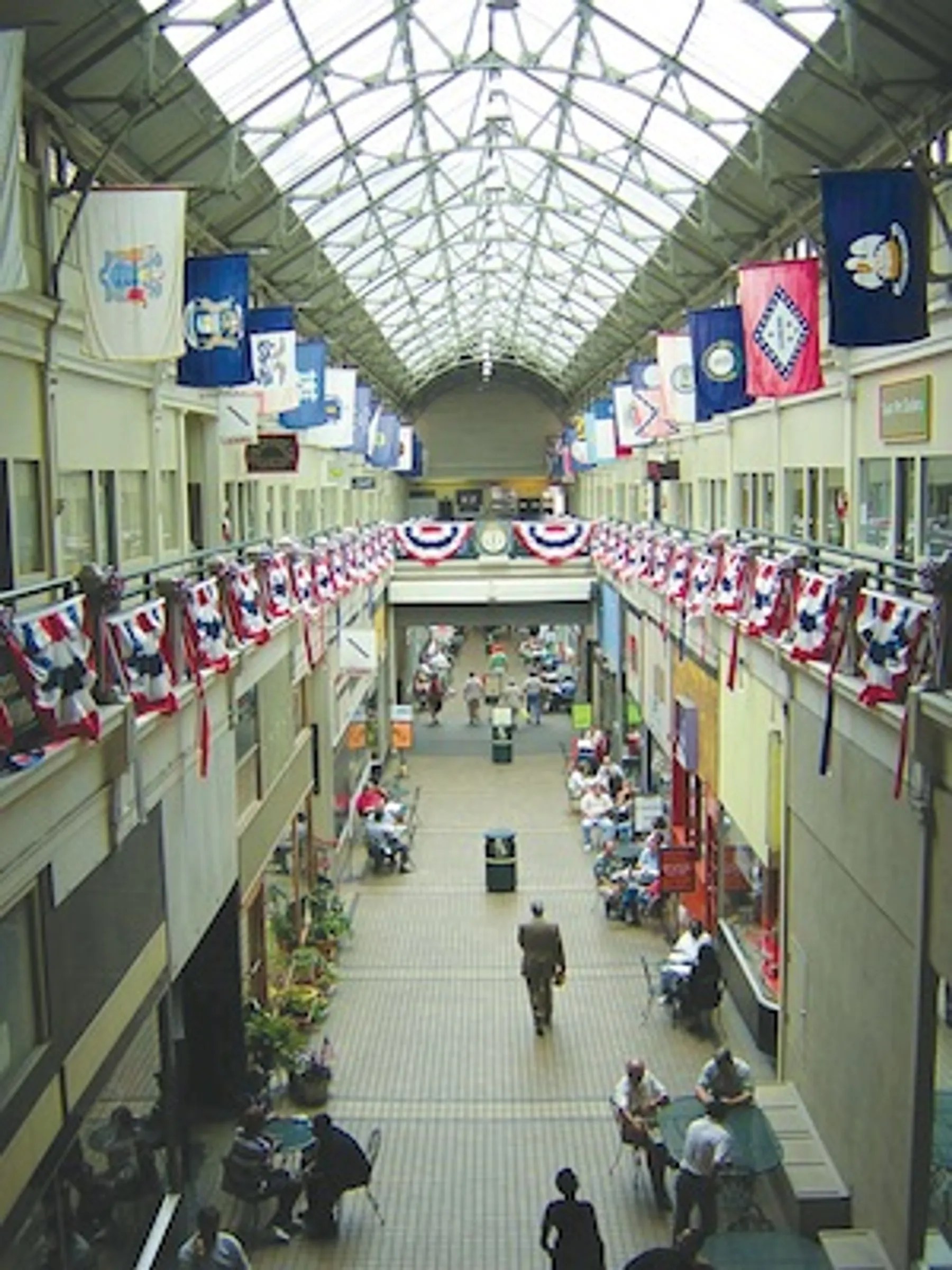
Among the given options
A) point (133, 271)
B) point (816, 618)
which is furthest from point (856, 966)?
point (133, 271)

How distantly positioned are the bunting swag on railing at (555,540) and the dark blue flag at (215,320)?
24616 millimetres

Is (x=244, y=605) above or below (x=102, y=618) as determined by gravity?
below

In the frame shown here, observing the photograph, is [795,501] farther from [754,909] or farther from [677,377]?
[754,909]

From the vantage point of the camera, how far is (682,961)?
60.6 feet

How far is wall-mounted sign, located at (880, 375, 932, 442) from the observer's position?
42.4ft

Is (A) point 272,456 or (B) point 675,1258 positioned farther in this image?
(A) point 272,456

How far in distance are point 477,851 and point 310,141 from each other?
532 inches

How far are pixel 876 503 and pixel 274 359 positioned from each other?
25.4ft

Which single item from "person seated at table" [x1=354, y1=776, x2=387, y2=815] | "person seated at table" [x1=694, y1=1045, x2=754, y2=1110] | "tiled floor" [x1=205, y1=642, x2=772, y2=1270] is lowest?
"tiled floor" [x1=205, y1=642, x2=772, y2=1270]

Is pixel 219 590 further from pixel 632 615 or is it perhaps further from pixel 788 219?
pixel 632 615

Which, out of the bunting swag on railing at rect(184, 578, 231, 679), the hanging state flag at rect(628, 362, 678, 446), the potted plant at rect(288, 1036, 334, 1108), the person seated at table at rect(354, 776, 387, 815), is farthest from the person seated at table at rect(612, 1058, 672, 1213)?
the person seated at table at rect(354, 776, 387, 815)

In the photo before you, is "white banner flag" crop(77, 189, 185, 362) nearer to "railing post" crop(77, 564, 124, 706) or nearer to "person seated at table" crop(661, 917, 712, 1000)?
"railing post" crop(77, 564, 124, 706)

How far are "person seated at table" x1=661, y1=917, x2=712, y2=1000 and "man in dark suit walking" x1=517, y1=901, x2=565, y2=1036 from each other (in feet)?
4.40

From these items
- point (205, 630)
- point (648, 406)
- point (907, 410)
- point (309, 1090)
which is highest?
point (648, 406)
